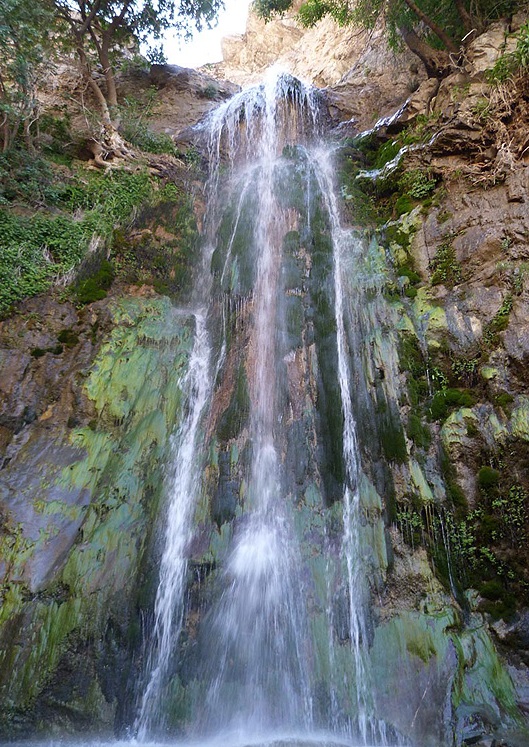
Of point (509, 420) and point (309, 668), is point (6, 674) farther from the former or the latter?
point (509, 420)

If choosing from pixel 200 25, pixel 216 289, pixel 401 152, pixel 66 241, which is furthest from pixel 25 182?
pixel 200 25

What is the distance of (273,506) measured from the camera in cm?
643

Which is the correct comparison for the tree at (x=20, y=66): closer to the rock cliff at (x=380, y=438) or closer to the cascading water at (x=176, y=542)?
the rock cliff at (x=380, y=438)

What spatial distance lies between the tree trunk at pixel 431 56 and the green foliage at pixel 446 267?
4.81 m

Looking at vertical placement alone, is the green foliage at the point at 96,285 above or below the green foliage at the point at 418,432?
above

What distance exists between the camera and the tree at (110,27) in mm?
12000

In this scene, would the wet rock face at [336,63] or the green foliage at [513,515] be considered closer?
the green foliage at [513,515]

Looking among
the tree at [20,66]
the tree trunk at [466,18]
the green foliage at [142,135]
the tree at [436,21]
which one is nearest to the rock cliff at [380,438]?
the tree trunk at [466,18]

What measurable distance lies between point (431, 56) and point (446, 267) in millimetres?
5908

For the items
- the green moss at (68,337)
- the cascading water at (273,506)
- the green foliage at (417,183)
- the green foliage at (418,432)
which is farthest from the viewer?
the green foliage at (417,183)

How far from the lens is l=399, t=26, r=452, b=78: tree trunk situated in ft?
33.1

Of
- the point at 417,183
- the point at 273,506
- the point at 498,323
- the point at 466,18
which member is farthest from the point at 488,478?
the point at 466,18

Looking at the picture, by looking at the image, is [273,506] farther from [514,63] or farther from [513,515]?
[514,63]

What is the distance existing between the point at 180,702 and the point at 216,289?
21.1ft
